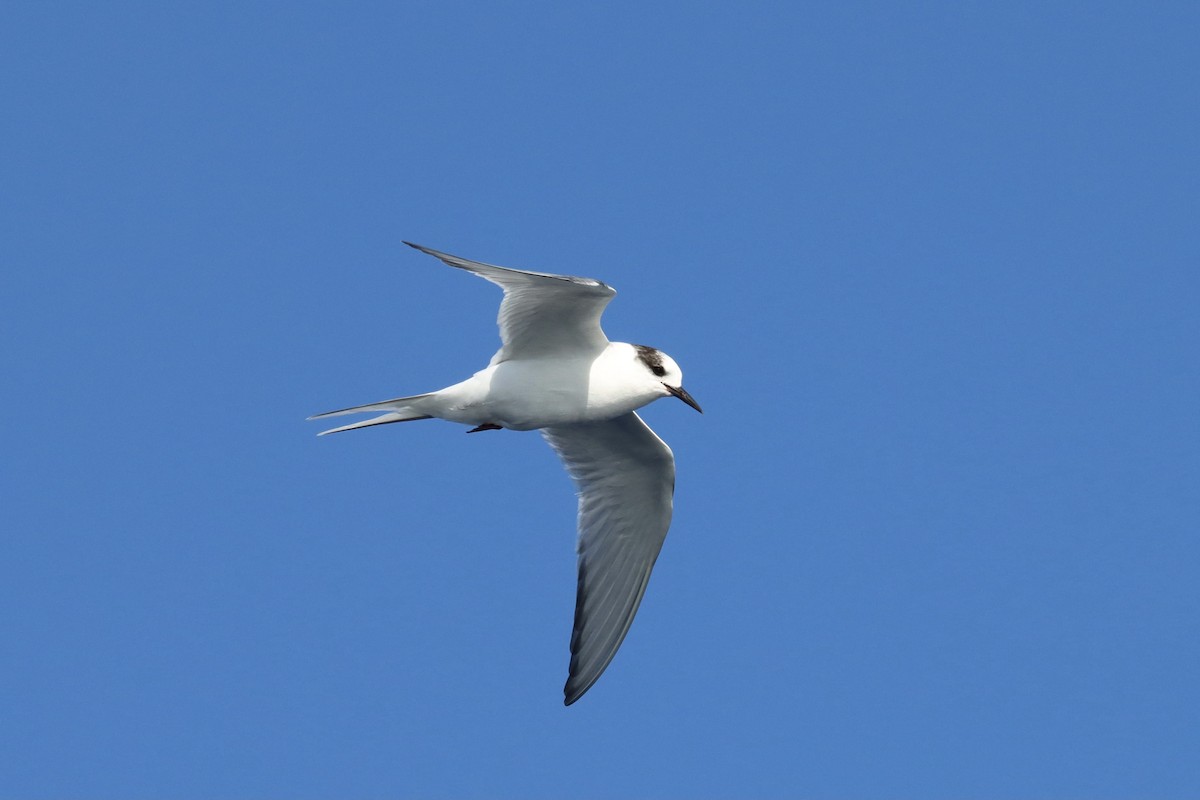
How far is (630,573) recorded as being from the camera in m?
11.5

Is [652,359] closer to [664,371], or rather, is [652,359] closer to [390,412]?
[664,371]

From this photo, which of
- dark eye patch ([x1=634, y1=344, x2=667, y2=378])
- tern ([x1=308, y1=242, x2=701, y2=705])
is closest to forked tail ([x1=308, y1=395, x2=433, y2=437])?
tern ([x1=308, y1=242, x2=701, y2=705])

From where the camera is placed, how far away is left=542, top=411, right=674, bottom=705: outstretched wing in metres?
11.3

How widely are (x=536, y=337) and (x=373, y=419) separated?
55.8 inches

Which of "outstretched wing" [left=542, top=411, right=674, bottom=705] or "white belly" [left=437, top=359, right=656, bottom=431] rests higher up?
"white belly" [left=437, top=359, right=656, bottom=431]

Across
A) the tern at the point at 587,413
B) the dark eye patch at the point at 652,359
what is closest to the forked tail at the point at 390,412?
the tern at the point at 587,413

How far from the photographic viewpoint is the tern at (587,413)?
373 inches

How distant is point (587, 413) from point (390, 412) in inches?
59.3

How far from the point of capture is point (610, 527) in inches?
457

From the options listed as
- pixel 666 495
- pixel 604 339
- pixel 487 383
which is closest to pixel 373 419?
pixel 487 383

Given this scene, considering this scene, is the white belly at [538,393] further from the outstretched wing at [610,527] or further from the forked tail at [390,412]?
the outstretched wing at [610,527]

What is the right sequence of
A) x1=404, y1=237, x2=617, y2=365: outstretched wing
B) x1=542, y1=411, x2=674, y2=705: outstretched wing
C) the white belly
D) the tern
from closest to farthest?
x1=404, y1=237, x2=617, y2=365: outstretched wing < the tern < the white belly < x1=542, y1=411, x2=674, y2=705: outstretched wing

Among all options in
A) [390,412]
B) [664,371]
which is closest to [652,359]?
[664,371]

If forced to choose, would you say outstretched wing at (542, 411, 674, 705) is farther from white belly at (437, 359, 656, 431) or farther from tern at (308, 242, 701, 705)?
white belly at (437, 359, 656, 431)
